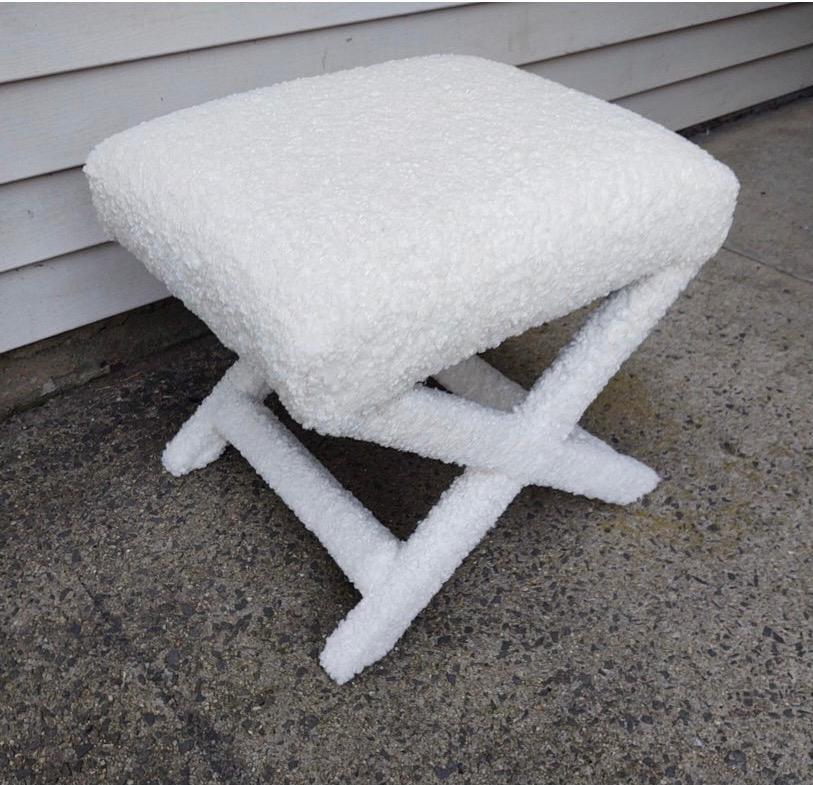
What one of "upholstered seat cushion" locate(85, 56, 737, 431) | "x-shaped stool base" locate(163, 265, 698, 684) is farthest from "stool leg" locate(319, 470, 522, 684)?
"upholstered seat cushion" locate(85, 56, 737, 431)

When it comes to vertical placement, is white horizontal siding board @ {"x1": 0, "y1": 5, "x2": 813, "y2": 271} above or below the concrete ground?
above

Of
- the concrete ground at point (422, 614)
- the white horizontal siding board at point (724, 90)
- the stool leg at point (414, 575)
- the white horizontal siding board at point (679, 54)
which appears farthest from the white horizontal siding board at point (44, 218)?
the white horizontal siding board at point (724, 90)

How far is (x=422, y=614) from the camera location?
1137mm

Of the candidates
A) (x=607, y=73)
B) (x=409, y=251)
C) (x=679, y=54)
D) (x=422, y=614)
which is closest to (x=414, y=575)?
(x=422, y=614)

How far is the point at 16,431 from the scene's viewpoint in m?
1.43

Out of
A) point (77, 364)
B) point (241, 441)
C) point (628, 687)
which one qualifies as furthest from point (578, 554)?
point (77, 364)

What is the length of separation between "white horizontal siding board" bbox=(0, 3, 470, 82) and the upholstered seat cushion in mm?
301

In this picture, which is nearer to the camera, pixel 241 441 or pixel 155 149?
pixel 155 149

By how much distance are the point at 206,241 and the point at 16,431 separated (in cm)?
80

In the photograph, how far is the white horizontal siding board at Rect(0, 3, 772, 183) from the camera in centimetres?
123

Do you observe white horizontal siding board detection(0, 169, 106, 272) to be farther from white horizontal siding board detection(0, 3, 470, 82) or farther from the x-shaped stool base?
the x-shaped stool base

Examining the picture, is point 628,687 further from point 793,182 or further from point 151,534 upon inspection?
point 793,182

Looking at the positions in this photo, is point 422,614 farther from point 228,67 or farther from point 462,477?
point 228,67

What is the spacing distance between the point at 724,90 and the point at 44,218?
1.86 metres
